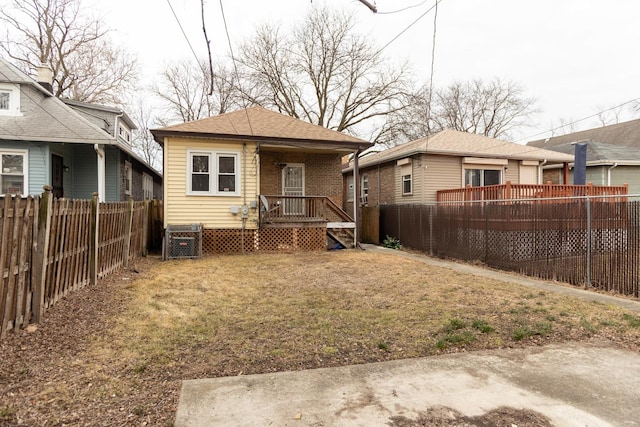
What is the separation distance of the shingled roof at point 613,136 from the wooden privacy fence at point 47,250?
3492 centimetres

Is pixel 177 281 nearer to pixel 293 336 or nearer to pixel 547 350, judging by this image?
pixel 293 336

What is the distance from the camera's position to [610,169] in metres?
20.4

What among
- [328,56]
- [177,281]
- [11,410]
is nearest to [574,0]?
[177,281]

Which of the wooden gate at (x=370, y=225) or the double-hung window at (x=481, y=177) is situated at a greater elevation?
the double-hung window at (x=481, y=177)

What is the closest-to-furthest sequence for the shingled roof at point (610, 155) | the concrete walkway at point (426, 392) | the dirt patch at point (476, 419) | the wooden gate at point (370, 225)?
the dirt patch at point (476, 419)
the concrete walkway at point (426, 392)
the wooden gate at point (370, 225)
the shingled roof at point (610, 155)

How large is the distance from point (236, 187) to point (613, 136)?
33.1m

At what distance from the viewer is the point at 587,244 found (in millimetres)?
7703

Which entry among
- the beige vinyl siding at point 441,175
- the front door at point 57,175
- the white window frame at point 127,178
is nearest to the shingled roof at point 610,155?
the beige vinyl siding at point 441,175

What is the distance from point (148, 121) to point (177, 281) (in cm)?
3413

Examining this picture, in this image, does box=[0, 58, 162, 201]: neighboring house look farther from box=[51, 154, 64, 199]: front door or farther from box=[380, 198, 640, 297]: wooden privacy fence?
box=[380, 198, 640, 297]: wooden privacy fence

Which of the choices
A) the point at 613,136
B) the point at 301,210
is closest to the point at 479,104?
the point at 613,136

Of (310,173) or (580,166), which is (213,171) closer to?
(310,173)

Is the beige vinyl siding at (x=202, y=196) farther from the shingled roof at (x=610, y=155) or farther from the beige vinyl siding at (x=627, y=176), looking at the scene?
the beige vinyl siding at (x=627, y=176)

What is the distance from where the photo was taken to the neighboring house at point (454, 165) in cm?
1581
